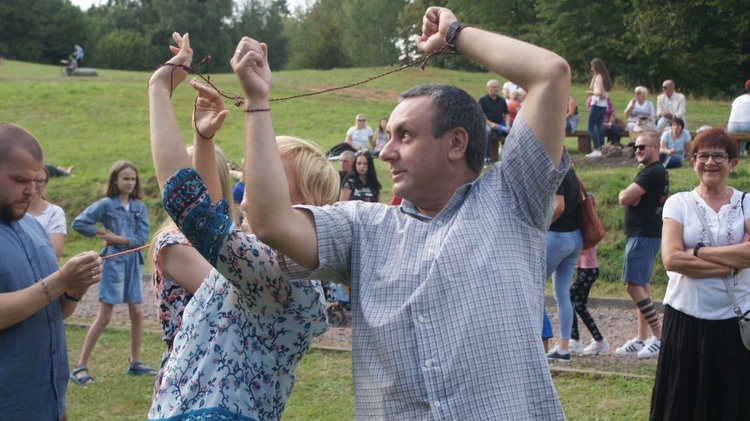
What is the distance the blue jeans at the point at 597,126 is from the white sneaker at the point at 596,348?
972 centimetres

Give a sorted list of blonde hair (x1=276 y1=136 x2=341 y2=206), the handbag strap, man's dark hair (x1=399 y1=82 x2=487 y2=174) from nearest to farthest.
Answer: man's dark hair (x1=399 y1=82 x2=487 y2=174) → blonde hair (x1=276 y1=136 x2=341 y2=206) → the handbag strap

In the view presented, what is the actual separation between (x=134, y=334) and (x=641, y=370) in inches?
175

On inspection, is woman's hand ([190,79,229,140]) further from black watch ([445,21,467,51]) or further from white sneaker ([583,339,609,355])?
white sneaker ([583,339,609,355])

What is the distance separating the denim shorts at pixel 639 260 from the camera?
27.3ft

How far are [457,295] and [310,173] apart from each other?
37.2 inches

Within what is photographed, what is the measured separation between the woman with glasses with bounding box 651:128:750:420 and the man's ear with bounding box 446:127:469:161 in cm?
302

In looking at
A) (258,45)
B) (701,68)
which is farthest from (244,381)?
(701,68)

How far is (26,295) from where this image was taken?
3.62m

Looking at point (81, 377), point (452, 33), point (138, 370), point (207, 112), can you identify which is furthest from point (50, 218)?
point (452, 33)

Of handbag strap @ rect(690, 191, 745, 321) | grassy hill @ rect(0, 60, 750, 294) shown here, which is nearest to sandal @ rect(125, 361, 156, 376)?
handbag strap @ rect(690, 191, 745, 321)

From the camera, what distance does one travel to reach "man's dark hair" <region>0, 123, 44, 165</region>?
3695 millimetres

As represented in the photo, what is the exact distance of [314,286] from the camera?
310 cm

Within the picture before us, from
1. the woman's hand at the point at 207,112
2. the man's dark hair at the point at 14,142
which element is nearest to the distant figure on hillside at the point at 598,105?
the man's dark hair at the point at 14,142

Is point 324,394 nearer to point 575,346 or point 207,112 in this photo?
point 575,346
